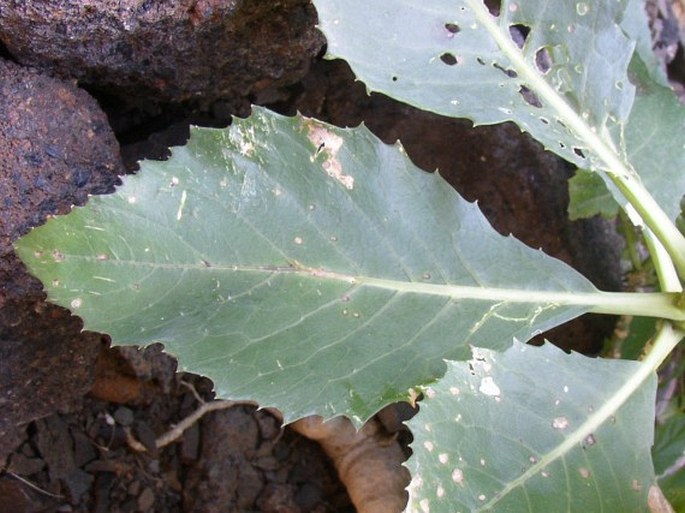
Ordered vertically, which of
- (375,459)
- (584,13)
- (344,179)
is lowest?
(375,459)

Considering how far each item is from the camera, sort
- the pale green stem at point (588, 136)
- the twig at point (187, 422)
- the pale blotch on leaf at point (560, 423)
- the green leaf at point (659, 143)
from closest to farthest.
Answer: the pale blotch on leaf at point (560, 423), the pale green stem at point (588, 136), the green leaf at point (659, 143), the twig at point (187, 422)

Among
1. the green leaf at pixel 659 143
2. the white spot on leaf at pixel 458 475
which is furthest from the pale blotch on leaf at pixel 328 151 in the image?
the green leaf at pixel 659 143

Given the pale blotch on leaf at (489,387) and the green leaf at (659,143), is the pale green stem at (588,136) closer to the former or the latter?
the green leaf at (659,143)

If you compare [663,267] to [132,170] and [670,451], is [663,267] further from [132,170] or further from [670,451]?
[132,170]

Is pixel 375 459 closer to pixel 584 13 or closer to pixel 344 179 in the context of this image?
pixel 344 179

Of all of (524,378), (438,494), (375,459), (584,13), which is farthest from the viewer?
(375,459)

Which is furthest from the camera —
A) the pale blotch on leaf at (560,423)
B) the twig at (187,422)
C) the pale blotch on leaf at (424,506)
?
the twig at (187,422)

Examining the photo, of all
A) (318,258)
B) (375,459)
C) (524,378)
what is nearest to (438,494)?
(524,378)

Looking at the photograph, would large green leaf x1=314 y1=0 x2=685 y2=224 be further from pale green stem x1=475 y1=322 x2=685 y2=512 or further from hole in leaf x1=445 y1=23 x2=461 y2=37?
pale green stem x1=475 y1=322 x2=685 y2=512
